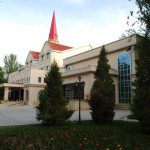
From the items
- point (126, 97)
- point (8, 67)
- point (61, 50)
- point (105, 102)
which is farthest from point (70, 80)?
point (8, 67)

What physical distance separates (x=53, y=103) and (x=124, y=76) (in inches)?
869

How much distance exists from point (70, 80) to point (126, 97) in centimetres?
980

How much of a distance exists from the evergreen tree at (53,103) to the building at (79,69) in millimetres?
8934

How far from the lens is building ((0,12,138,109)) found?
3219 centimetres

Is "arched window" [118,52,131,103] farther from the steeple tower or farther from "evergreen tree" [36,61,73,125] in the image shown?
the steeple tower

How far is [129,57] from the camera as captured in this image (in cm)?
3256

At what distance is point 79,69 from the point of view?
3431cm

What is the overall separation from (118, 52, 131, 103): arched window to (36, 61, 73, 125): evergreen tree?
2038 centimetres

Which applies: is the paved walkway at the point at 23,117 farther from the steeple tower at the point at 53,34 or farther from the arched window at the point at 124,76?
the steeple tower at the point at 53,34

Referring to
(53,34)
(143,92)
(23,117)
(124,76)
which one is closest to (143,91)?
(143,92)

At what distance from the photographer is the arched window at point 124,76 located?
32297 millimetres

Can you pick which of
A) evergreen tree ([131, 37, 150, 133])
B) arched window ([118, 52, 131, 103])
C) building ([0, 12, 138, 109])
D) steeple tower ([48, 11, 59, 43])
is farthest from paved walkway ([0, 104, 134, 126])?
steeple tower ([48, 11, 59, 43])

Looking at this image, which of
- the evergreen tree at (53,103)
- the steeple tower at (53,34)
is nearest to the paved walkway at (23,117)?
the evergreen tree at (53,103)

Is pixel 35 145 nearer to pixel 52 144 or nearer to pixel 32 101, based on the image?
pixel 52 144
